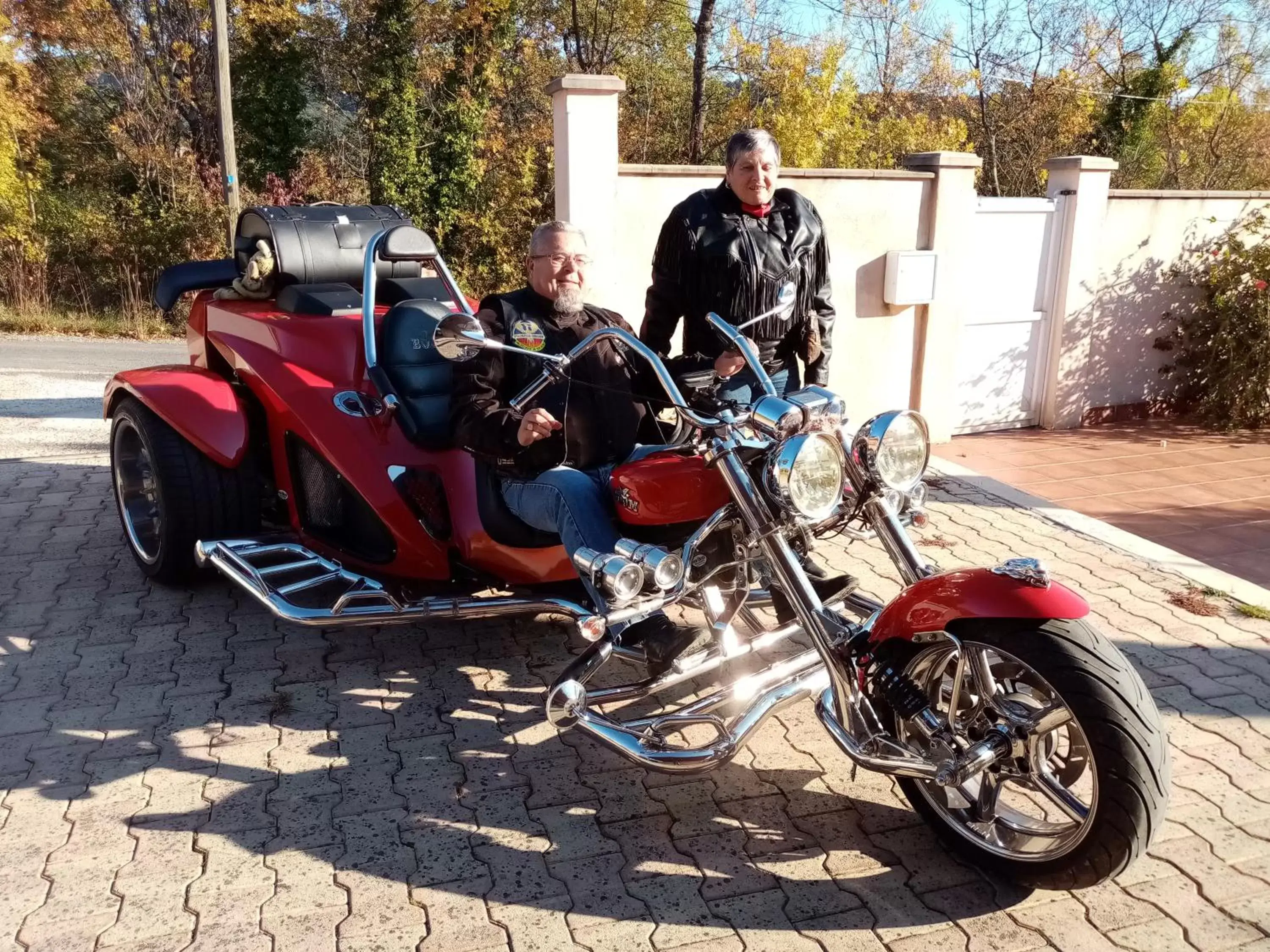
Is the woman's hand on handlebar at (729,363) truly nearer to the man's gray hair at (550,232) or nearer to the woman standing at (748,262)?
the man's gray hair at (550,232)

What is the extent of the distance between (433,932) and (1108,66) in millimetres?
22538

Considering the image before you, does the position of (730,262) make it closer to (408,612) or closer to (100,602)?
(408,612)

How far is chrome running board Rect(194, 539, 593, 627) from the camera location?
3266 millimetres

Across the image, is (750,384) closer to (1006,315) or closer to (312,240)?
(312,240)

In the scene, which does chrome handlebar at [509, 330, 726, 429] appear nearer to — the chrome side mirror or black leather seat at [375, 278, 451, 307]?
the chrome side mirror

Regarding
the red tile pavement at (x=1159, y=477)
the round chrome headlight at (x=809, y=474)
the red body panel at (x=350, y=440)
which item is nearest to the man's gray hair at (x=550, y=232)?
the red body panel at (x=350, y=440)

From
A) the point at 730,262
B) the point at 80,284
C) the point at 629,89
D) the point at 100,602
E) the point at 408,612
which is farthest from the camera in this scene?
the point at 629,89

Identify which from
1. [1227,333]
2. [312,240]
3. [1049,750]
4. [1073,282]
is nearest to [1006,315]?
Result: [1073,282]

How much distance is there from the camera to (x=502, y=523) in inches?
131

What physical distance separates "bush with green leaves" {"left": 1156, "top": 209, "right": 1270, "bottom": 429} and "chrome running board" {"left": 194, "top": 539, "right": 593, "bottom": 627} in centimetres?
658

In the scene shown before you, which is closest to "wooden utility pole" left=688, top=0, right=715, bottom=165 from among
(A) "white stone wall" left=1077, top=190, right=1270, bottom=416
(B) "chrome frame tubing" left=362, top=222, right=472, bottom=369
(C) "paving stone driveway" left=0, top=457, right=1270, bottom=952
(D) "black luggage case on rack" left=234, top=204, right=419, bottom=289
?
(A) "white stone wall" left=1077, top=190, right=1270, bottom=416

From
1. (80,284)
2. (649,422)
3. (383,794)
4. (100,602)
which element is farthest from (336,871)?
(80,284)

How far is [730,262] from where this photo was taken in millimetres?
3941

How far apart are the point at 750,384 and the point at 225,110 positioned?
14.9 m
